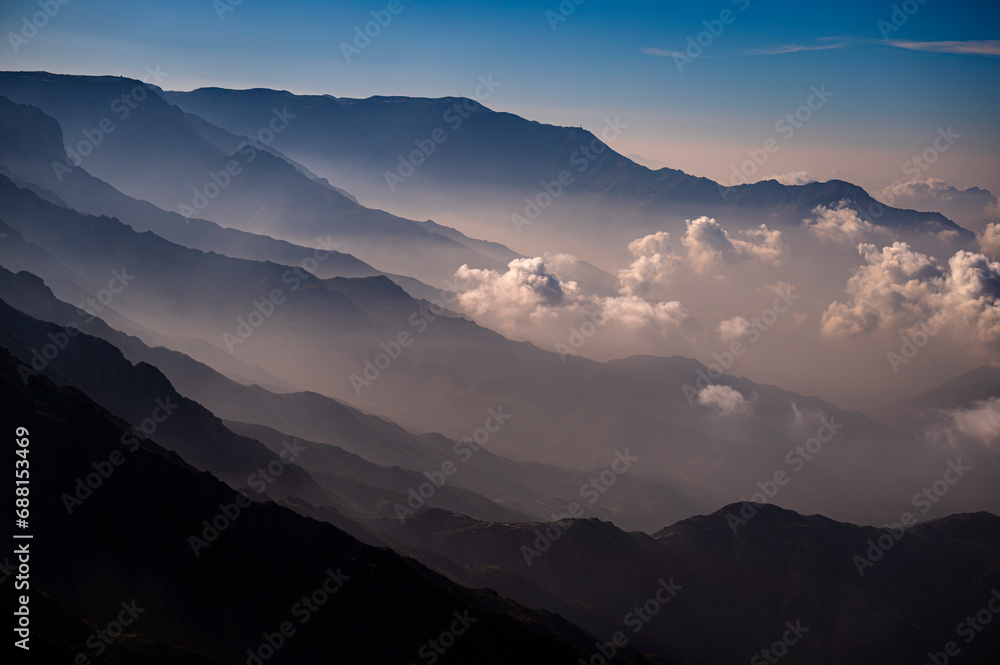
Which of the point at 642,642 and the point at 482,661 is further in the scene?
the point at 642,642

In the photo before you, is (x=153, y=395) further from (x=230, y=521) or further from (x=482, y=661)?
(x=482, y=661)

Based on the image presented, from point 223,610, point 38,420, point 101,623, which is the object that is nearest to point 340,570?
point 223,610

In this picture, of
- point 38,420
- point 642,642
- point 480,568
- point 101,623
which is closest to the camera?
point 101,623

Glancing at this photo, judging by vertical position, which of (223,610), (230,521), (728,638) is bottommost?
(223,610)

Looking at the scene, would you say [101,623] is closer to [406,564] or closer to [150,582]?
[150,582]

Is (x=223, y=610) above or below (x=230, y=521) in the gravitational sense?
below

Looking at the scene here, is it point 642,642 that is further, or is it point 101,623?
point 642,642

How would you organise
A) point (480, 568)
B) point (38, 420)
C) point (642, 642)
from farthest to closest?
point (480, 568) < point (642, 642) < point (38, 420)

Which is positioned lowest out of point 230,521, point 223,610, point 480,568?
point 223,610

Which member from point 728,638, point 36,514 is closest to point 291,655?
point 36,514
